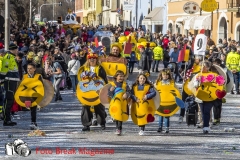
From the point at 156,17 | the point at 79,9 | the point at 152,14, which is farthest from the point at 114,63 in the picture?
the point at 79,9

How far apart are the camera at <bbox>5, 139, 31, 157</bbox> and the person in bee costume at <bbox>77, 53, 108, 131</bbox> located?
296 centimetres

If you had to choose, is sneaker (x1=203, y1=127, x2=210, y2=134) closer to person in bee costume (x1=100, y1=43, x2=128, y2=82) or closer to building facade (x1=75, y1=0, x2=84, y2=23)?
person in bee costume (x1=100, y1=43, x2=128, y2=82)

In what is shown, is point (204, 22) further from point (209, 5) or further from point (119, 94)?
point (119, 94)

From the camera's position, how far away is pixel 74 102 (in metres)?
23.9

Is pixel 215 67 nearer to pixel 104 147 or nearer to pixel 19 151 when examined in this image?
pixel 104 147

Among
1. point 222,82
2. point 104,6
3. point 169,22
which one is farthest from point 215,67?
point 104,6

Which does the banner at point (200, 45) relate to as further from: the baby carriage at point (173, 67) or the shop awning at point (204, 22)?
the shop awning at point (204, 22)

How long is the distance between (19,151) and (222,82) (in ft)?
18.2

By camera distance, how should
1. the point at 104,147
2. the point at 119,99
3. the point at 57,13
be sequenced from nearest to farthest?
the point at 104,147 < the point at 119,99 < the point at 57,13

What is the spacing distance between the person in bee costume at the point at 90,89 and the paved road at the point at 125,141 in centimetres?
26

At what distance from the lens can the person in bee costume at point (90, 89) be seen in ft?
56.3

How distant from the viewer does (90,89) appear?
17.3 m

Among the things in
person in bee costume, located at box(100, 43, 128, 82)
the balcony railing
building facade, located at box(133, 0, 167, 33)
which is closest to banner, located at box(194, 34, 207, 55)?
person in bee costume, located at box(100, 43, 128, 82)

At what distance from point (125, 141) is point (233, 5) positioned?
33883 mm
